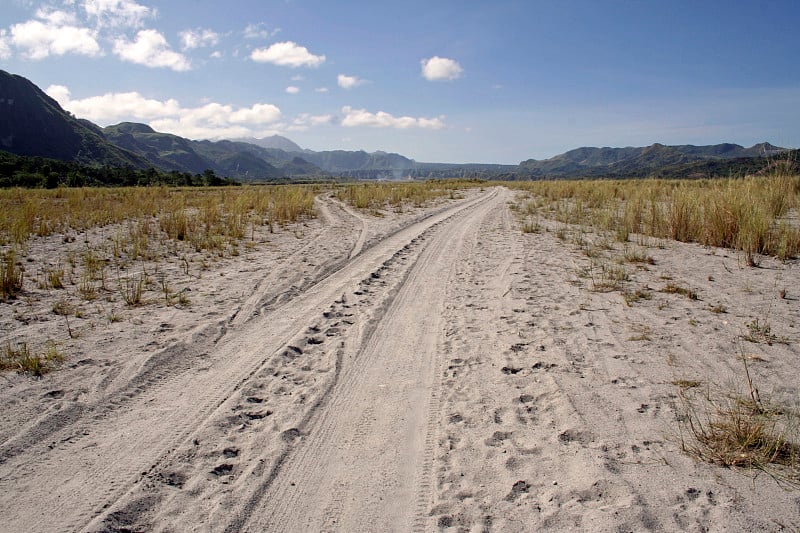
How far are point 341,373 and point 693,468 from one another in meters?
2.72

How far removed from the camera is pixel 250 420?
3291 mm

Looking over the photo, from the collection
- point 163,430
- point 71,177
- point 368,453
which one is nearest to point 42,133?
point 71,177

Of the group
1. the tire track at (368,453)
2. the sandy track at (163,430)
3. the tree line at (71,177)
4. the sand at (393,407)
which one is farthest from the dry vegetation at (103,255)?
the tree line at (71,177)

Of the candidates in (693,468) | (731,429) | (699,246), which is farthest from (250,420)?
(699,246)

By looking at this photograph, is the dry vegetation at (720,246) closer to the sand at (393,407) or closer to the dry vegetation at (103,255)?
the sand at (393,407)

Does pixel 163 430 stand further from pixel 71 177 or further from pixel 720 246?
pixel 71 177

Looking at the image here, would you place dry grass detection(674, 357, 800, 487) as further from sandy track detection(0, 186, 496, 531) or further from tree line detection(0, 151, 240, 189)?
tree line detection(0, 151, 240, 189)

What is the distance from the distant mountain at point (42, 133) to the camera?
125062mm

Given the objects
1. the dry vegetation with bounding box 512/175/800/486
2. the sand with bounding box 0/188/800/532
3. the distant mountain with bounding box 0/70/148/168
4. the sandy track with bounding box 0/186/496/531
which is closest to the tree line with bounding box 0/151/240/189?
the dry vegetation with bounding box 512/175/800/486

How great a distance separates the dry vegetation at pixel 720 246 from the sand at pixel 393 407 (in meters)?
0.12

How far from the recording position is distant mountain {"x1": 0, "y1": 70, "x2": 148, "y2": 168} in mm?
125062

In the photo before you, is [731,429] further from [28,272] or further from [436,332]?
[28,272]

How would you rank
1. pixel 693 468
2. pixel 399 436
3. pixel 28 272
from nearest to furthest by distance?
pixel 693 468 → pixel 399 436 → pixel 28 272

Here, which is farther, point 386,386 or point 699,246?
point 699,246
